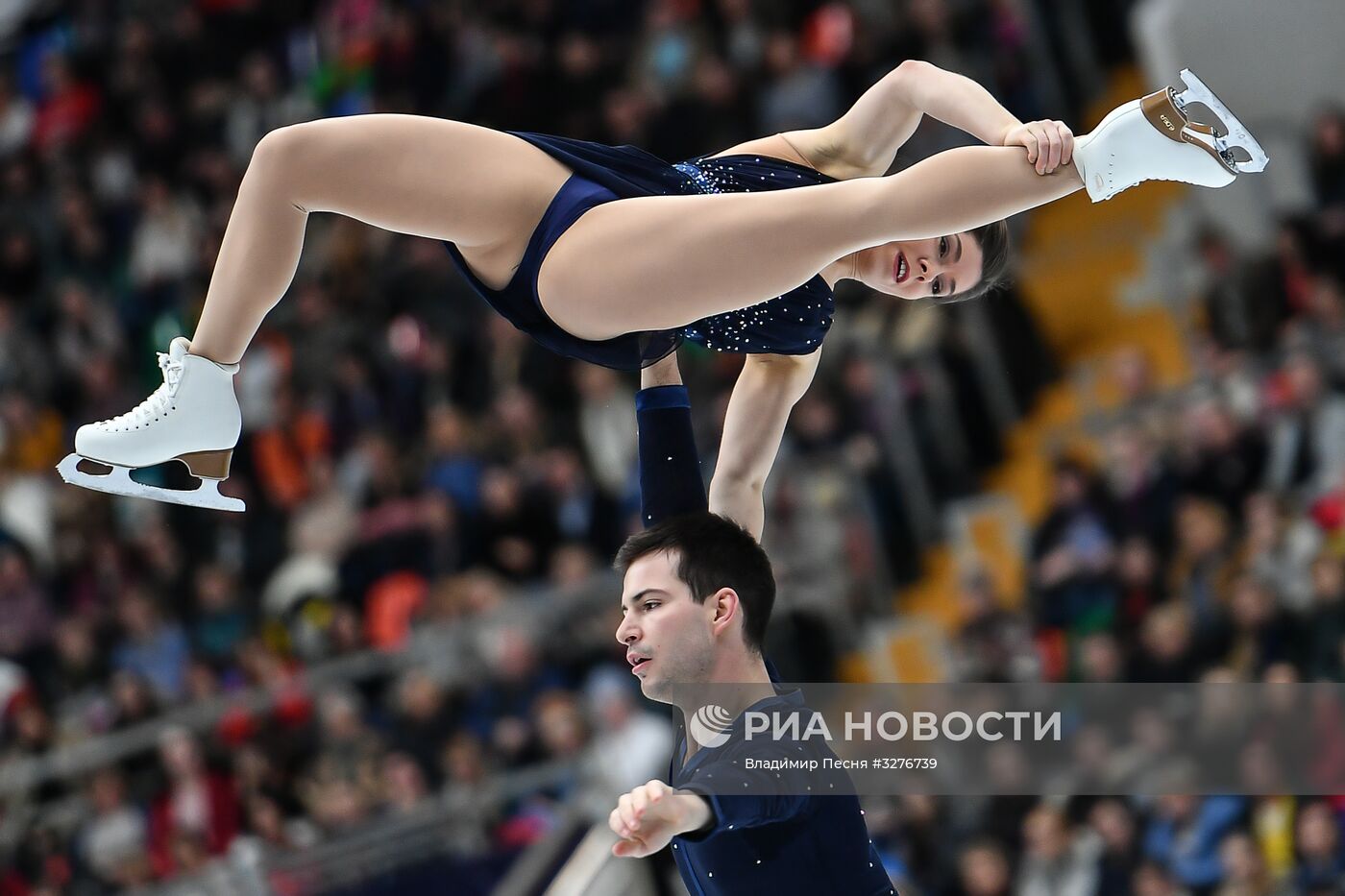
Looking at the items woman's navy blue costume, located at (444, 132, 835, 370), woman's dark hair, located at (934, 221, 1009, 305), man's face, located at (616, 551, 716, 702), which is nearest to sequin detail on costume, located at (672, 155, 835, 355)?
woman's navy blue costume, located at (444, 132, 835, 370)

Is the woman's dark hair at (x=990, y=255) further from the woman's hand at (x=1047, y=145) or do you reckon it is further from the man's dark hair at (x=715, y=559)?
the man's dark hair at (x=715, y=559)

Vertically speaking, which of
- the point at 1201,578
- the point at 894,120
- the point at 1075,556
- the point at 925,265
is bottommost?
the point at 925,265

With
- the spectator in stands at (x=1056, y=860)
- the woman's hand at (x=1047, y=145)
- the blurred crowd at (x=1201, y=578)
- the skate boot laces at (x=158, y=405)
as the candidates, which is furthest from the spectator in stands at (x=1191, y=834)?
the skate boot laces at (x=158, y=405)

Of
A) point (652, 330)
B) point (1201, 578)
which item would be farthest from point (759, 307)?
point (1201, 578)

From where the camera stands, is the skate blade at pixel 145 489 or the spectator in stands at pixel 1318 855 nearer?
the skate blade at pixel 145 489

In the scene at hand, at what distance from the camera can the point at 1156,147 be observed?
3.35m

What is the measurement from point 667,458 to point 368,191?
2.73 feet

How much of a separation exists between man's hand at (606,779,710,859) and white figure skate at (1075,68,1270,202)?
51.1 inches

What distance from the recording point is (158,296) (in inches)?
457

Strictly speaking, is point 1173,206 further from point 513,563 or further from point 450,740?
point 450,740

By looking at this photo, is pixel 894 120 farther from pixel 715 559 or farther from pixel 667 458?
pixel 715 559

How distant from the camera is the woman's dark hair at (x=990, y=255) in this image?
3.81 metres

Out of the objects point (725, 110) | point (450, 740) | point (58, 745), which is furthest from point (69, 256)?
point (450, 740)

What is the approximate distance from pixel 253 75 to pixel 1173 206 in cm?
606
